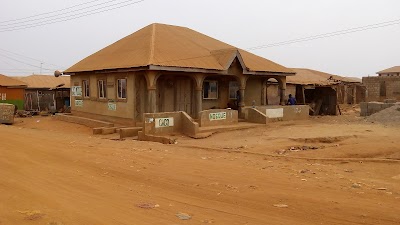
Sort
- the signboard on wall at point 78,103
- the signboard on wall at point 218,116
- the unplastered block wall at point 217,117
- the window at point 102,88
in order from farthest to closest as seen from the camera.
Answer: the signboard on wall at point 78,103
the window at point 102,88
the signboard on wall at point 218,116
the unplastered block wall at point 217,117

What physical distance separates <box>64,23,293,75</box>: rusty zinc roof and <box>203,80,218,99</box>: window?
191cm

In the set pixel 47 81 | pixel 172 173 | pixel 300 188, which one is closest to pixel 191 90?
pixel 172 173

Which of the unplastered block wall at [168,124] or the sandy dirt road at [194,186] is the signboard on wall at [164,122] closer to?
the unplastered block wall at [168,124]

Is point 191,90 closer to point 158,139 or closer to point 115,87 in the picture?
point 115,87

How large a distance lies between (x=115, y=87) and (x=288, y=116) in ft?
35.5

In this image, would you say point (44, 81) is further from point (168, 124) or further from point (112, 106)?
point (168, 124)

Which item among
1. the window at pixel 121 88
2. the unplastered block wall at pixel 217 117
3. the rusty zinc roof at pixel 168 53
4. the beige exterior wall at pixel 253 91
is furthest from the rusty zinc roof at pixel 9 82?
the unplastered block wall at pixel 217 117

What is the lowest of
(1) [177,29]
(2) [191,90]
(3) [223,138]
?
(3) [223,138]

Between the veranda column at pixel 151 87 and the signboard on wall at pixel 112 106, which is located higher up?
the veranda column at pixel 151 87

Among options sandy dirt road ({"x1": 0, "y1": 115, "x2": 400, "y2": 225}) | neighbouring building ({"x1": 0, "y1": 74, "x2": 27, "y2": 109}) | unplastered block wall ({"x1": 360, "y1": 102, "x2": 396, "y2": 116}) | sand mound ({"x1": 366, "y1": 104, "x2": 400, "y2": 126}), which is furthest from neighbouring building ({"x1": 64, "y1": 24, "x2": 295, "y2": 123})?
sandy dirt road ({"x1": 0, "y1": 115, "x2": 400, "y2": 225})

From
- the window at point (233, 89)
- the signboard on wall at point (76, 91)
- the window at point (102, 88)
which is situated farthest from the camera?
the signboard on wall at point (76, 91)

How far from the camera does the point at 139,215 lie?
5387mm

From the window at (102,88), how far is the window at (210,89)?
20.3 ft

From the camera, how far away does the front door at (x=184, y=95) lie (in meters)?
22.3
